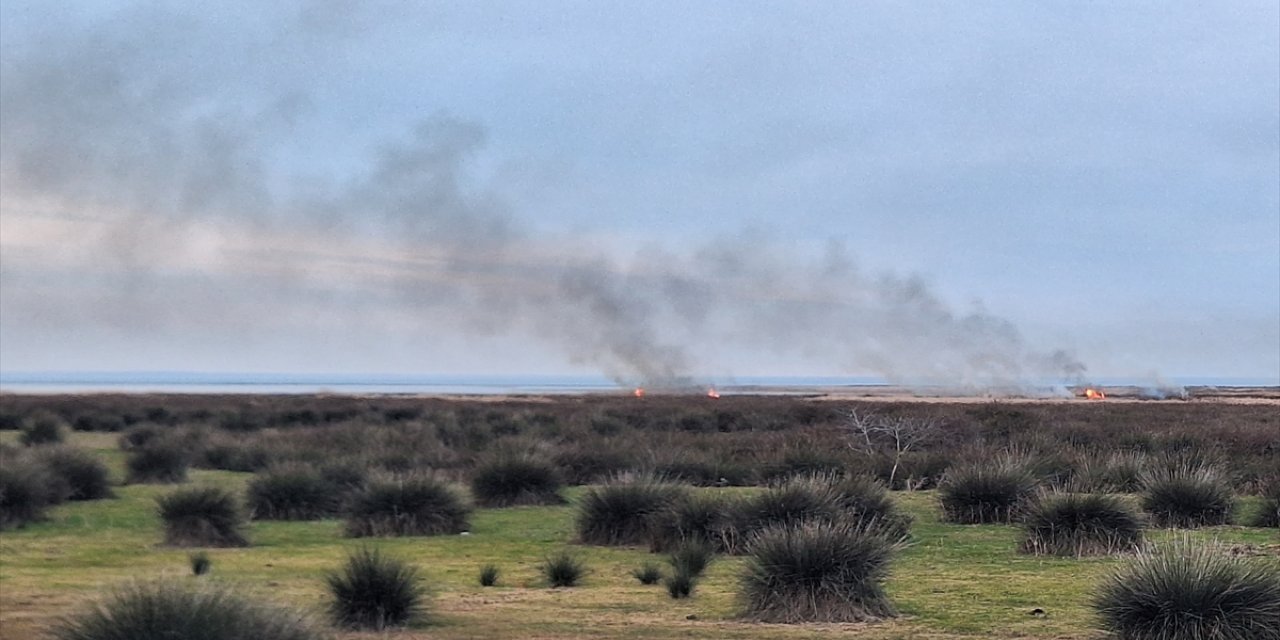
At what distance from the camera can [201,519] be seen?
16297mm

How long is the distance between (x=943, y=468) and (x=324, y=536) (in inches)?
499

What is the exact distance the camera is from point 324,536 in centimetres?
1748

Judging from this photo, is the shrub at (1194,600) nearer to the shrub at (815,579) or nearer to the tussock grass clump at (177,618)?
the shrub at (815,579)

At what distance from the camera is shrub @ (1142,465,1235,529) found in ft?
55.4

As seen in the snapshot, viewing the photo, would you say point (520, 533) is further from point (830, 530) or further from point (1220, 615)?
point (1220, 615)

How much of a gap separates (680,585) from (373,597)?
302 centimetres

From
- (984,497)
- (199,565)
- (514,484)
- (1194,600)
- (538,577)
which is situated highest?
(1194,600)

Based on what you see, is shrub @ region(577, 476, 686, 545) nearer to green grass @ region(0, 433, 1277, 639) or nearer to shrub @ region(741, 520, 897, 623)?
green grass @ region(0, 433, 1277, 639)

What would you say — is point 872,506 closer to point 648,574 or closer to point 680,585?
point 648,574

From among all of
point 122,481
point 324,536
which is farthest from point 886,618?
point 122,481

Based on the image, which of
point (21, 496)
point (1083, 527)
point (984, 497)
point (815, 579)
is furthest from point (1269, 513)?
point (21, 496)

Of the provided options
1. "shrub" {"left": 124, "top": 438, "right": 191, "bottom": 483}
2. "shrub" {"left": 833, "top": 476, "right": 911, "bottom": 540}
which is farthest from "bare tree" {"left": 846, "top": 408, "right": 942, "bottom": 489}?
"shrub" {"left": 124, "top": 438, "right": 191, "bottom": 483}

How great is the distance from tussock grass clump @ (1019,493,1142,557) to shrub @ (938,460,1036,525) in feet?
10.6

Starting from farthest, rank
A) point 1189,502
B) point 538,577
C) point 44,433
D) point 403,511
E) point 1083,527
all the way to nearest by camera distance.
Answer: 1. point 44,433
2. point 403,511
3. point 1189,502
4. point 1083,527
5. point 538,577
